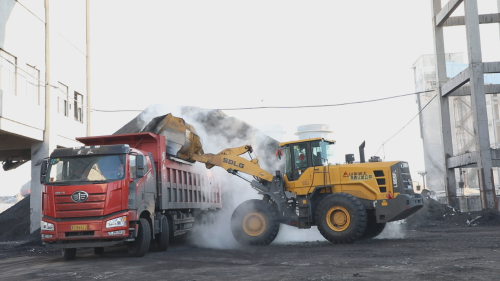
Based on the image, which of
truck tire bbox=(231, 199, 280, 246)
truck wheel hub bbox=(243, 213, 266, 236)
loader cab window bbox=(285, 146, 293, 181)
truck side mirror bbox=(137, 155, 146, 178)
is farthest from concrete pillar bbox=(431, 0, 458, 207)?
truck side mirror bbox=(137, 155, 146, 178)

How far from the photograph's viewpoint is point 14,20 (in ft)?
64.7

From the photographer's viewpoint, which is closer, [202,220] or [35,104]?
[202,220]

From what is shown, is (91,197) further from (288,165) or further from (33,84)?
(33,84)

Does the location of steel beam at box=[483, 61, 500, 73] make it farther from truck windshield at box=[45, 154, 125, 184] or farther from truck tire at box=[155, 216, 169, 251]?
truck windshield at box=[45, 154, 125, 184]

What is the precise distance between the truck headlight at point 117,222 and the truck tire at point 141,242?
764mm

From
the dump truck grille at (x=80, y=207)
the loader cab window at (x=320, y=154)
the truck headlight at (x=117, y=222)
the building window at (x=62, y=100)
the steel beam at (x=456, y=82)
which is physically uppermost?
the steel beam at (x=456, y=82)

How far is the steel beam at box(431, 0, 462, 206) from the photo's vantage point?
91.0 ft

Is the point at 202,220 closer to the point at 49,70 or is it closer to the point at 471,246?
the point at 471,246

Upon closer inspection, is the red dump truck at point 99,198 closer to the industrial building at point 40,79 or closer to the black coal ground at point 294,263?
the black coal ground at point 294,263

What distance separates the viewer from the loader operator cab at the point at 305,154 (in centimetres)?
1458

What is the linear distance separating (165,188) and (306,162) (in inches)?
168

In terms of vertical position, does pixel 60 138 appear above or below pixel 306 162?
above

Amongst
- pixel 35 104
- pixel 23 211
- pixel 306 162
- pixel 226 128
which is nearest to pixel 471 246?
pixel 306 162

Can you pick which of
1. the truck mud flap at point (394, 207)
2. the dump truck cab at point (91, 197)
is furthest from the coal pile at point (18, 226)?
the truck mud flap at point (394, 207)
